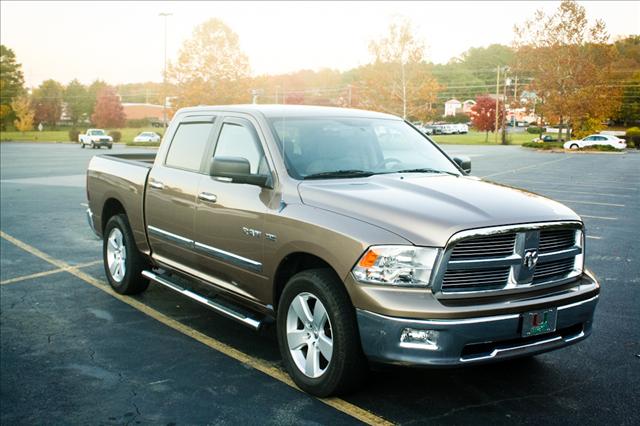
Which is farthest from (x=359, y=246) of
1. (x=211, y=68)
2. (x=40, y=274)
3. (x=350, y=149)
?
(x=211, y=68)

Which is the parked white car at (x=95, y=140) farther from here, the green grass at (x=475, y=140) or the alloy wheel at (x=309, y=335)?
the alloy wheel at (x=309, y=335)

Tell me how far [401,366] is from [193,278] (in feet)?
7.88

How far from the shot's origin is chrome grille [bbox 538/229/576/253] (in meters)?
4.09

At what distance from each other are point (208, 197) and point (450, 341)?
7.96 feet

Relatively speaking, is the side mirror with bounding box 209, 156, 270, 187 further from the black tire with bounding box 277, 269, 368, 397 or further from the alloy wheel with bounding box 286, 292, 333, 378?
the alloy wheel with bounding box 286, 292, 333, 378

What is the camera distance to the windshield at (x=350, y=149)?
16.2ft

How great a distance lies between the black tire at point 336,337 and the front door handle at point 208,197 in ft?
3.97

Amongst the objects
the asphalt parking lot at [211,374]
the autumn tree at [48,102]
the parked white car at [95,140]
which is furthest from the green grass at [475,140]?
the autumn tree at [48,102]

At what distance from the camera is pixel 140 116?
493 feet

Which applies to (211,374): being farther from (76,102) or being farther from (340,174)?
(76,102)

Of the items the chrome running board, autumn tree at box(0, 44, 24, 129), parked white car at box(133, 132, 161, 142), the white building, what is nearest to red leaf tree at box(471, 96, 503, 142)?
parked white car at box(133, 132, 161, 142)

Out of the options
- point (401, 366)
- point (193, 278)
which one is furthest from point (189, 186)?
point (401, 366)

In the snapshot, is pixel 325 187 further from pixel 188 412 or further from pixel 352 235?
pixel 188 412

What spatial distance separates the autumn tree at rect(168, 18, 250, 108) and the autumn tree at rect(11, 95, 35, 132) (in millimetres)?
46802
